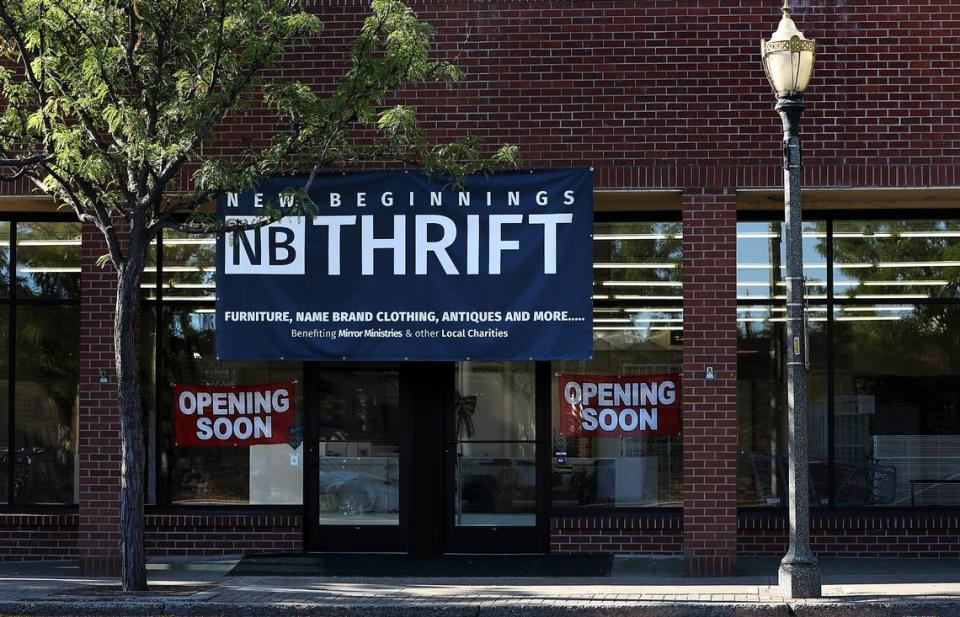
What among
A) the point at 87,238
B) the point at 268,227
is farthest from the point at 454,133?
the point at 87,238

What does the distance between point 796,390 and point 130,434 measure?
610 centimetres

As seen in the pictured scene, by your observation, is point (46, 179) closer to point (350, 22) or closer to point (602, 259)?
point (350, 22)

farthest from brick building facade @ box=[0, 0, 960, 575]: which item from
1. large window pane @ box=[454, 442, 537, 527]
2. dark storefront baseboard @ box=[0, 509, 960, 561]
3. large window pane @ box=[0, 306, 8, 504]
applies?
large window pane @ box=[454, 442, 537, 527]

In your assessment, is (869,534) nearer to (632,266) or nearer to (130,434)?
(632,266)

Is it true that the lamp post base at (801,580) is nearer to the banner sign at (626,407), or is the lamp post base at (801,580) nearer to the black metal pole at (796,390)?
the black metal pole at (796,390)

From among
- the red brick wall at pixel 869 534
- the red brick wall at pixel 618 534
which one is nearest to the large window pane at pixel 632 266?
the red brick wall at pixel 618 534

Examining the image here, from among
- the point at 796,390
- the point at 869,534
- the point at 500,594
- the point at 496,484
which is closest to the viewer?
the point at 796,390

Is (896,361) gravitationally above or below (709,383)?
above

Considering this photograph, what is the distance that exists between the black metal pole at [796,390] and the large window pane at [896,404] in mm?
2976

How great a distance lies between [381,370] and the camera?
14.8 m

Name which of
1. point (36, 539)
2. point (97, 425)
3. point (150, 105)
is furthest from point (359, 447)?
point (150, 105)

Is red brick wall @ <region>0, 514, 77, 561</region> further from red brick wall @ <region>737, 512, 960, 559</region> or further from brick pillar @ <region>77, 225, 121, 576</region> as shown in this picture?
red brick wall @ <region>737, 512, 960, 559</region>

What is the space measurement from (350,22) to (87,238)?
Result: 3608 millimetres

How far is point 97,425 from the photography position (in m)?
13.7
